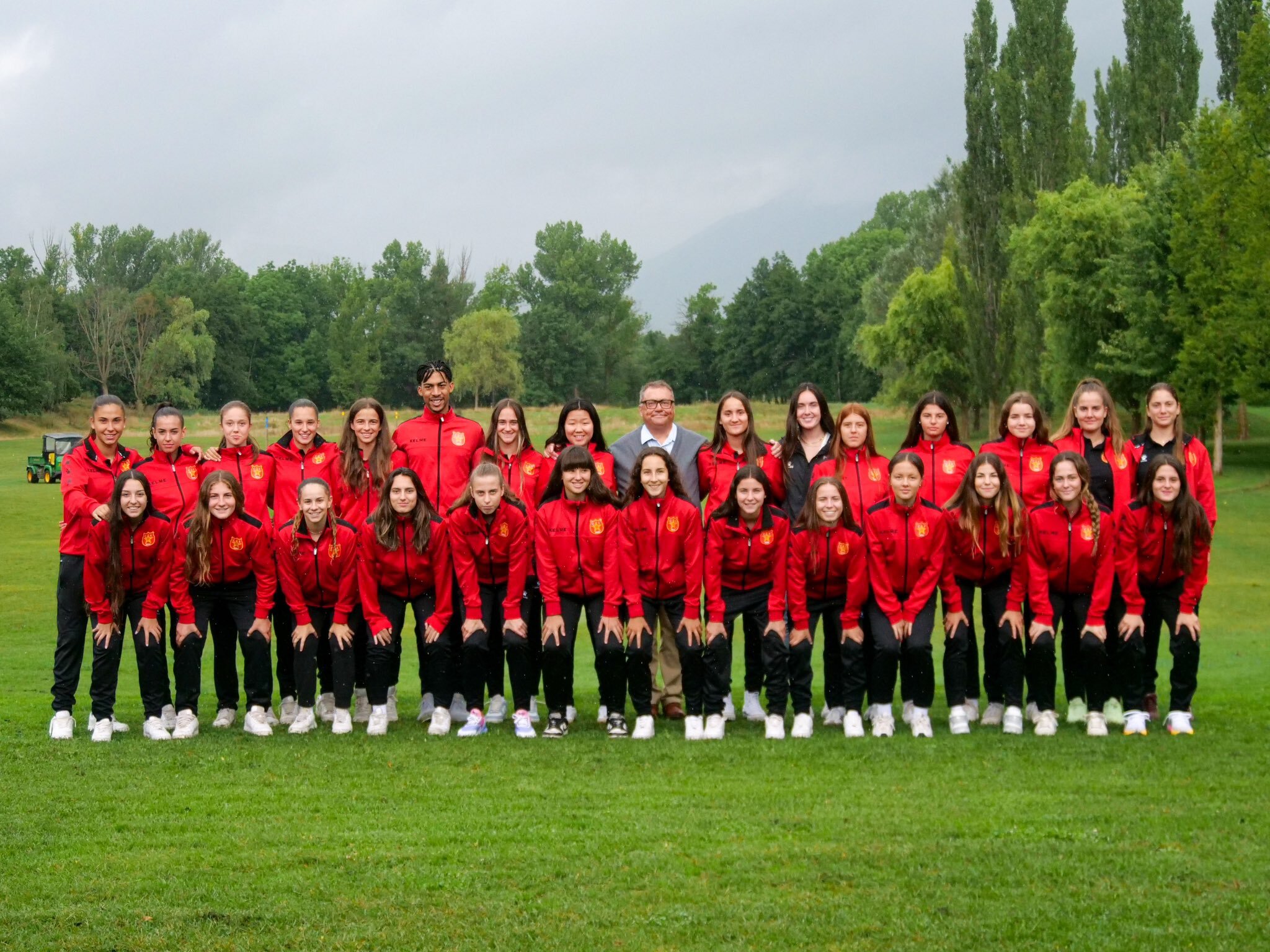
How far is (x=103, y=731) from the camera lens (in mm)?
7898

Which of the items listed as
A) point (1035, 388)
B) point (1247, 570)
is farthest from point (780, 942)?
point (1035, 388)

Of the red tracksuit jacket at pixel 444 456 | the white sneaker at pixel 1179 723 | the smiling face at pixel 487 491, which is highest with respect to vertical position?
the red tracksuit jacket at pixel 444 456

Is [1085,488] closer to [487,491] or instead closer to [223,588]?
[487,491]

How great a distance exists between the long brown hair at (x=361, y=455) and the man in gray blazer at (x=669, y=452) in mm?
1472

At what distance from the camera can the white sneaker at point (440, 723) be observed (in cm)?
803

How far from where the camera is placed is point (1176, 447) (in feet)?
27.6

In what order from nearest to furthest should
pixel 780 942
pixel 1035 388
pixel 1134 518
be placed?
1. pixel 780 942
2. pixel 1134 518
3. pixel 1035 388

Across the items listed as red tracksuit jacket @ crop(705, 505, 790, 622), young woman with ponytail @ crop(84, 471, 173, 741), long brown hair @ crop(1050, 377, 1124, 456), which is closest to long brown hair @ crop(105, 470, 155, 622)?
young woman with ponytail @ crop(84, 471, 173, 741)

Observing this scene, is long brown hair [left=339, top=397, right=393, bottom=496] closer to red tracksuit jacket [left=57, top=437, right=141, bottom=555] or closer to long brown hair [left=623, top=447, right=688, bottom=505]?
red tracksuit jacket [left=57, top=437, right=141, bottom=555]

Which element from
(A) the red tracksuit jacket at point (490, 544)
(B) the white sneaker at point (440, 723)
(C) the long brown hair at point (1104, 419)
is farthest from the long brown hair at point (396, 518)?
(C) the long brown hair at point (1104, 419)

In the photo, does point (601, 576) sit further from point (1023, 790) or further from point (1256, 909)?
point (1256, 909)

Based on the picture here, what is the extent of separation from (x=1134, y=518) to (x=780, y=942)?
4.44m

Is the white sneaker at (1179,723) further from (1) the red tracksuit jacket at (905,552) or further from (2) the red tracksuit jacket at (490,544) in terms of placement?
A: (2) the red tracksuit jacket at (490,544)

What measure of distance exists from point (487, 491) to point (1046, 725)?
3.54 meters
